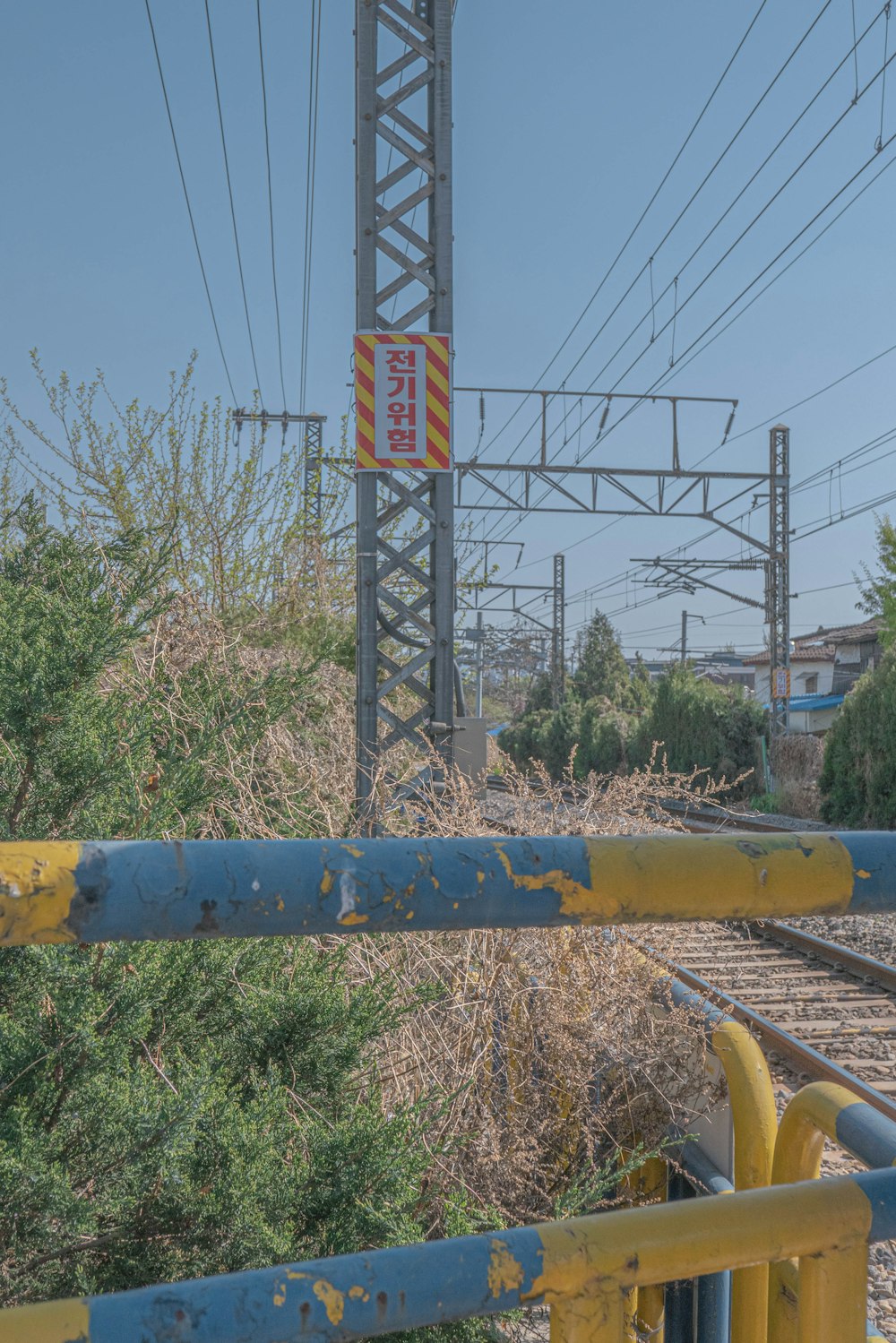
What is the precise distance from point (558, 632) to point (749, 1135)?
38.1m

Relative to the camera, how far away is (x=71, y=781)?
7.56 ft

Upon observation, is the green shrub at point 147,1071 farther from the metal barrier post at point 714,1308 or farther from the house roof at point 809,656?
the house roof at point 809,656

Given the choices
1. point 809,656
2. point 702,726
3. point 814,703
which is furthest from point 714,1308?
point 809,656

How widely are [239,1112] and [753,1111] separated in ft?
4.32

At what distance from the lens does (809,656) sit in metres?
59.7

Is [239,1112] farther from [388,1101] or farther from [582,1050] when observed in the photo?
[582,1050]

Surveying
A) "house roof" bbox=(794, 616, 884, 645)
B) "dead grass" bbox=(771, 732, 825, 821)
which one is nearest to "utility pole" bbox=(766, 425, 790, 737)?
"dead grass" bbox=(771, 732, 825, 821)

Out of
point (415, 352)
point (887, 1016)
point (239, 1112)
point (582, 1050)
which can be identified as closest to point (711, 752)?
point (887, 1016)

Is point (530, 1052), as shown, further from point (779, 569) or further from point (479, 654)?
point (479, 654)

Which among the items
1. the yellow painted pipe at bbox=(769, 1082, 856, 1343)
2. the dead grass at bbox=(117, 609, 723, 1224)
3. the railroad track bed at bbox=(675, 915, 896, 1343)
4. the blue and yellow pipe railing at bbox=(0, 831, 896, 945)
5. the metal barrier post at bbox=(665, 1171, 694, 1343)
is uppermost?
the blue and yellow pipe railing at bbox=(0, 831, 896, 945)

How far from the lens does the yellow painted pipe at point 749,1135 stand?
2104 millimetres

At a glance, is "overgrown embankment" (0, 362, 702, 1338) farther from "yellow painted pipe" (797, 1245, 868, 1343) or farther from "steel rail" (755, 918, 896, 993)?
"steel rail" (755, 918, 896, 993)

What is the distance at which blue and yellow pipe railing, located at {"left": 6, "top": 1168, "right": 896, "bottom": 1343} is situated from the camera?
0.83 metres

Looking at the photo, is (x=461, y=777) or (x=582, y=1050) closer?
(x=582, y=1050)
